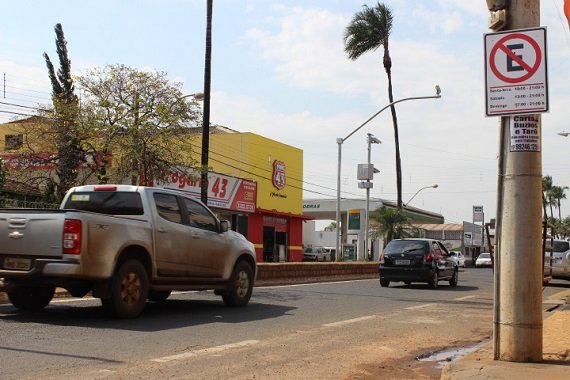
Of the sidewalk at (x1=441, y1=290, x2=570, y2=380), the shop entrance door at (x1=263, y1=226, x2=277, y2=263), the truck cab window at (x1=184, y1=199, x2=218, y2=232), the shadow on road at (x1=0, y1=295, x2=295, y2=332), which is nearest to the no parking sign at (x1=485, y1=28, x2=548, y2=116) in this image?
the sidewalk at (x1=441, y1=290, x2=570, y2=380)

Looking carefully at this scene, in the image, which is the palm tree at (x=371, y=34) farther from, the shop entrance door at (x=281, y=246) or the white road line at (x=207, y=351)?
the white road line at (x=207, y=351)

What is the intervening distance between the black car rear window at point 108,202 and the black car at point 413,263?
11.7 m

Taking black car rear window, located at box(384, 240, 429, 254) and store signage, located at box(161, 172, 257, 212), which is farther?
store signage, located at box(161, 172, 257, 212)

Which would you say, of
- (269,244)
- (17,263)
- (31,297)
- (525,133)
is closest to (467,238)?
(269,244)

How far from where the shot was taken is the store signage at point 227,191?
3350cm

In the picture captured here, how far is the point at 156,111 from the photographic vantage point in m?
17.8

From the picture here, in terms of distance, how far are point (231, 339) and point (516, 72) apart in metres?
4.63

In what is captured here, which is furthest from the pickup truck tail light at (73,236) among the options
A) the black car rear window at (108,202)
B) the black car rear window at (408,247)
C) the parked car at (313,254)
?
the parked car at (313,254)

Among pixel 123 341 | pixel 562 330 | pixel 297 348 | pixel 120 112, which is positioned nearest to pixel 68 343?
pixel 123 341

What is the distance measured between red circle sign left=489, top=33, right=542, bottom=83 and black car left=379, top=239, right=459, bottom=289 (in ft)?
45.9

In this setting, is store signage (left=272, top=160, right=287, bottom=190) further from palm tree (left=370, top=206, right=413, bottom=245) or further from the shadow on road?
the shadow on road

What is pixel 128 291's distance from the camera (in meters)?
9.37

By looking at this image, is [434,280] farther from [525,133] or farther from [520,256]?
[525,133]

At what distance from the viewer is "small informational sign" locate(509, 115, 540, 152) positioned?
246 inches
